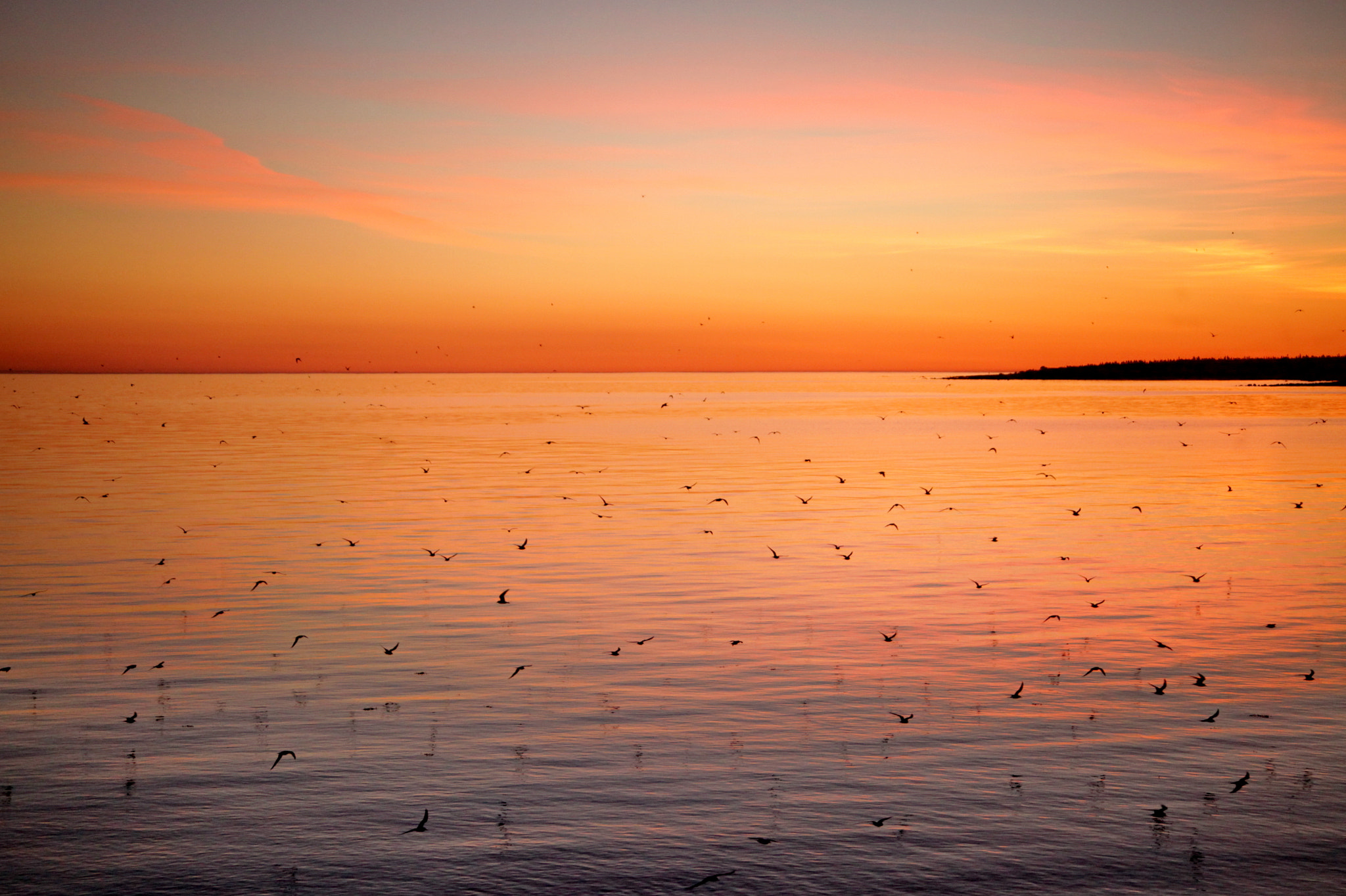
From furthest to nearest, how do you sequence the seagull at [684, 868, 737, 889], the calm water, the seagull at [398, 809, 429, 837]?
the seagull at [398, 809, 429, 837] → the calm water → the seagull at [684, 868, 737, 889]

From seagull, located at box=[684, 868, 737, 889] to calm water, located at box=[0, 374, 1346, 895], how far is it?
85mm

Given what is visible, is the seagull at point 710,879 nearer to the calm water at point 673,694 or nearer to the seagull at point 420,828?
the calm water at point 673,694

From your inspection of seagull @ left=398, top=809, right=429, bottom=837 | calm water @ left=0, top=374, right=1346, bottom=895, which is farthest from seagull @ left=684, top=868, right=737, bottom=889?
seagull @ left=398, top=809, right=429, bottom=837

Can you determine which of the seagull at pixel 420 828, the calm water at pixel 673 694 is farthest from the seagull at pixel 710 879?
the seagull at pixel 420 828

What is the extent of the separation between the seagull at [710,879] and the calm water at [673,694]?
85 mm

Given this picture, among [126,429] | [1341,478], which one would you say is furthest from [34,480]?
[1341,478]

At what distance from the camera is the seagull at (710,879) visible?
33.2 feet

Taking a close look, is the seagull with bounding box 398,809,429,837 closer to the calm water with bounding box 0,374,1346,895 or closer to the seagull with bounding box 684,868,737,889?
the calm water with bounding box 0,374,1346,895

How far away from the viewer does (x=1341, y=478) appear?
49875 mm

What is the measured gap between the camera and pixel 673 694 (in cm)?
1658

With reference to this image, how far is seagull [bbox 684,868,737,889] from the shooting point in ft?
33.2

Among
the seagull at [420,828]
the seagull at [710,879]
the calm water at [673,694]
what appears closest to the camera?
the seagull at [710,879]

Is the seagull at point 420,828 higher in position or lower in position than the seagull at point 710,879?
higher

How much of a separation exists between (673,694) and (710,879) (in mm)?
6368
